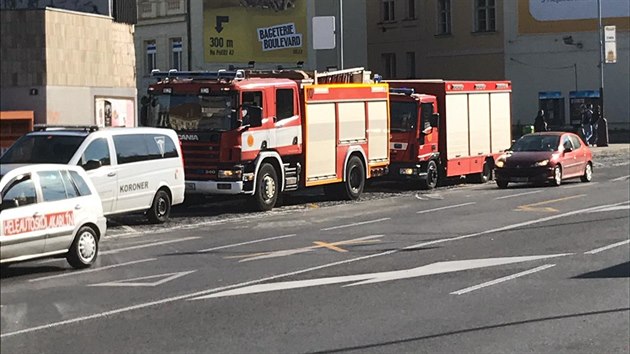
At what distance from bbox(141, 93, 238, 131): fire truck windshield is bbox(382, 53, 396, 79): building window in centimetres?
4484

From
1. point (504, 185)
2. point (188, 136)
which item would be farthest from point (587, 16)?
point (188, 136)

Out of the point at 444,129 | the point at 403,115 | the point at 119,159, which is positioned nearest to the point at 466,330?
the point at 119,159

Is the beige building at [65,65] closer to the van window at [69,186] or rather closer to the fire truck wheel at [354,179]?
the van window at [69,186]

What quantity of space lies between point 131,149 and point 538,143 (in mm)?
22768

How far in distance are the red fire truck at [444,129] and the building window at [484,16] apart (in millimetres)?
27710

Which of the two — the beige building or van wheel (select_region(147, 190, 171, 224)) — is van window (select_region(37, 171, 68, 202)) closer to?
the beige building

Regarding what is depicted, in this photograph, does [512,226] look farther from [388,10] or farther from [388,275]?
[388,10]

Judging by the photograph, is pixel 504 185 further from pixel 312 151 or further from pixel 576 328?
pixel 576 328

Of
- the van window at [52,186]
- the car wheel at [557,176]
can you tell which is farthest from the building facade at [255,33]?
the van window at [52,186]

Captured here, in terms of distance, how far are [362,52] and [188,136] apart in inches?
1739

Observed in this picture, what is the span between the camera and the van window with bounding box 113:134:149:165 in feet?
33.3

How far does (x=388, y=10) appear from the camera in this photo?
6600 cm

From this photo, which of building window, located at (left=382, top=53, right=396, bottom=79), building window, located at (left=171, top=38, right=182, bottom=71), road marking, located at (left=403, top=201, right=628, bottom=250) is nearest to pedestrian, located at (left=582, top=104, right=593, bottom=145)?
building window, located at (left=382, top=53, right=396, bottom=79)

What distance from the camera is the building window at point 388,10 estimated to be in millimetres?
65750
